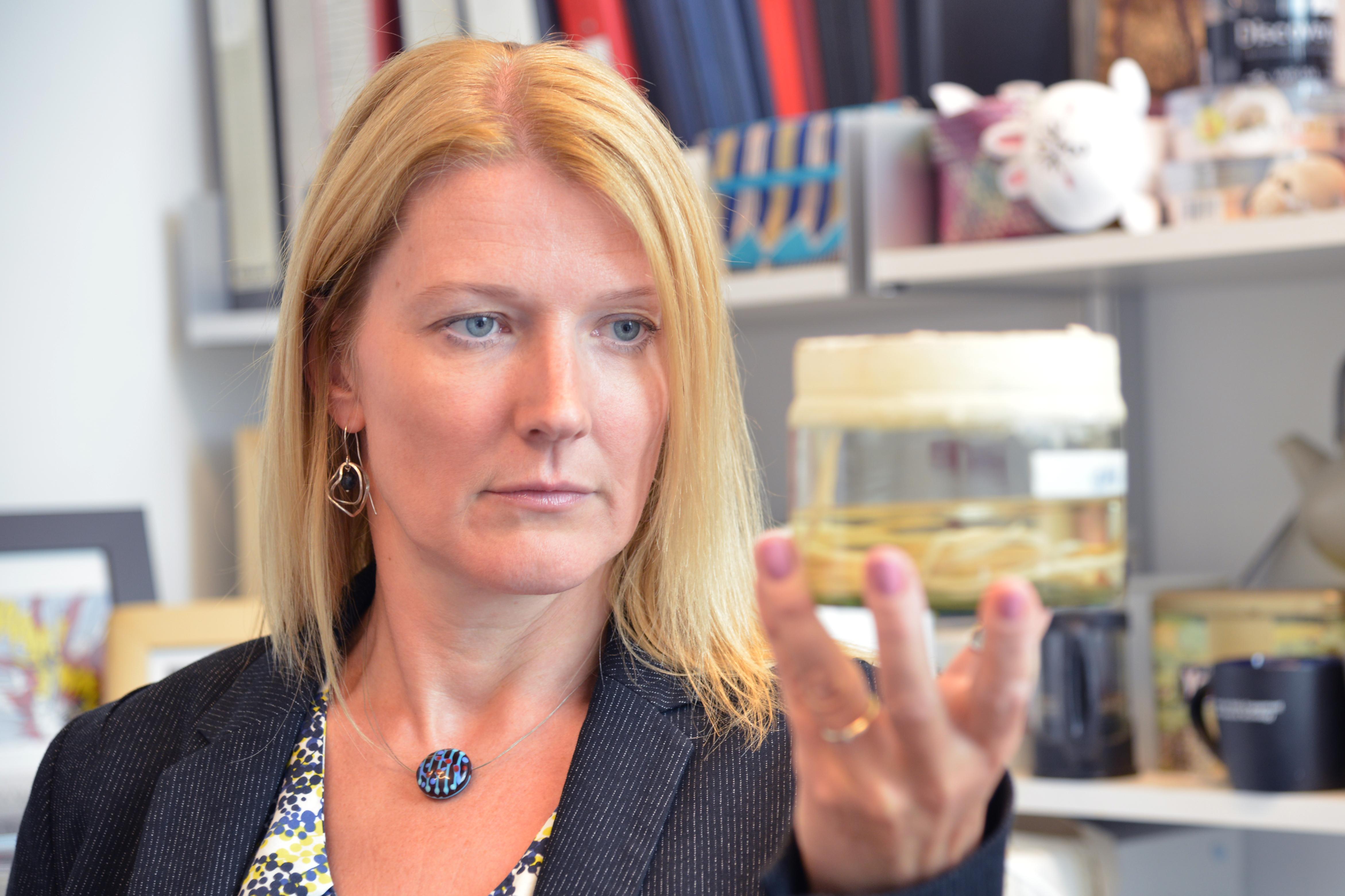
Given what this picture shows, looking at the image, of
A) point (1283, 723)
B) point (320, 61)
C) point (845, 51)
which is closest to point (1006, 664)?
point (1283, 723)

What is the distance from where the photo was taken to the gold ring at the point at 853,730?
0.51 m

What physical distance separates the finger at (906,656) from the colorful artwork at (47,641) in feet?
4.26

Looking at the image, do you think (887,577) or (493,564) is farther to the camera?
(493,564)

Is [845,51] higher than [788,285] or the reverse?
higher

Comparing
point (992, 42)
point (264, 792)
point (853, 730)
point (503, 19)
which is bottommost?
point (264, 792)

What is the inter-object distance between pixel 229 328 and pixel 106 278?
0.17m

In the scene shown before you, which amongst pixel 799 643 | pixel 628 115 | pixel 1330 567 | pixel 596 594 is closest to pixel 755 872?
pixel 596 594

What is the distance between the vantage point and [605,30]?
1.63 meters

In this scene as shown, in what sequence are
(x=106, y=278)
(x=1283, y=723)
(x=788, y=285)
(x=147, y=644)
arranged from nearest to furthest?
(x=1283, y=723)
(x=788, y=285)
(x=147, y=644)
(x=106, y=278)

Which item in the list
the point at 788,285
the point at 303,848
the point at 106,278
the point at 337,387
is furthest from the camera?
the point at 106,278

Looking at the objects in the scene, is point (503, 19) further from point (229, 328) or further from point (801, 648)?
point (801, 648)

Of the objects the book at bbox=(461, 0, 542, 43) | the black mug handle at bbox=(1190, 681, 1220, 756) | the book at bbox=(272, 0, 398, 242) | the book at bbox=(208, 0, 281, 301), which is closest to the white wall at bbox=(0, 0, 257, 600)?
the book at bbox=(208, 0, 281, 301)

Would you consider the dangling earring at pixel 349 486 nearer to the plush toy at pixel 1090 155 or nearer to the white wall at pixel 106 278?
the plush toy at pixel 1090 155

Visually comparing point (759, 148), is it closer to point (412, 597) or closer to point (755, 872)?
point (412, 597)
